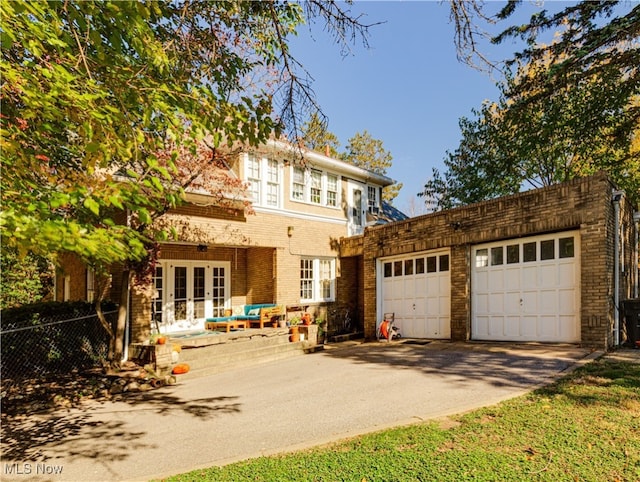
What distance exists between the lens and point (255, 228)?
531 inches

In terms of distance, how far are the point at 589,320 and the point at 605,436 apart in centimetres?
544

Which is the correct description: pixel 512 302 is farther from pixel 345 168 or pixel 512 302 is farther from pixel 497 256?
pixel 345 168

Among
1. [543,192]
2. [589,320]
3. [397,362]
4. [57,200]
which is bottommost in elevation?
[397,362]

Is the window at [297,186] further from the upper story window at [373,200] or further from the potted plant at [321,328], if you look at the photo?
the potted plant at [321,328]

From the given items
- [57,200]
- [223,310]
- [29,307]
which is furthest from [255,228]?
[57,200]

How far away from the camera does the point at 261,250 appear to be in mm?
14711

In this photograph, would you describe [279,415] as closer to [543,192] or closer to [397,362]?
[397,362]

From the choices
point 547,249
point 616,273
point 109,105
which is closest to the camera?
point 109,105

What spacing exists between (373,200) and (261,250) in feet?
20.4

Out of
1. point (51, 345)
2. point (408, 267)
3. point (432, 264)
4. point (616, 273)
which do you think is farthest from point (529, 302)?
point (51, 345)

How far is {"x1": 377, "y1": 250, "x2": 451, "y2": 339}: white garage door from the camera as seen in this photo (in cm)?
1236

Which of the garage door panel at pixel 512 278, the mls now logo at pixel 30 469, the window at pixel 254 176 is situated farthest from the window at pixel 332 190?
the mls now logo at pixel 30 469

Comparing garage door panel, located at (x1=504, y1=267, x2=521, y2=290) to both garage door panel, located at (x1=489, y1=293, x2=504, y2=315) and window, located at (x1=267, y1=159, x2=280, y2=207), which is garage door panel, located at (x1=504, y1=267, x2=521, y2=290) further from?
window, located at (x1=267, y1=159, x2=280, y2=207)

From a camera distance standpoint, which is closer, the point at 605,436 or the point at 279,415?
the point at 605,436
